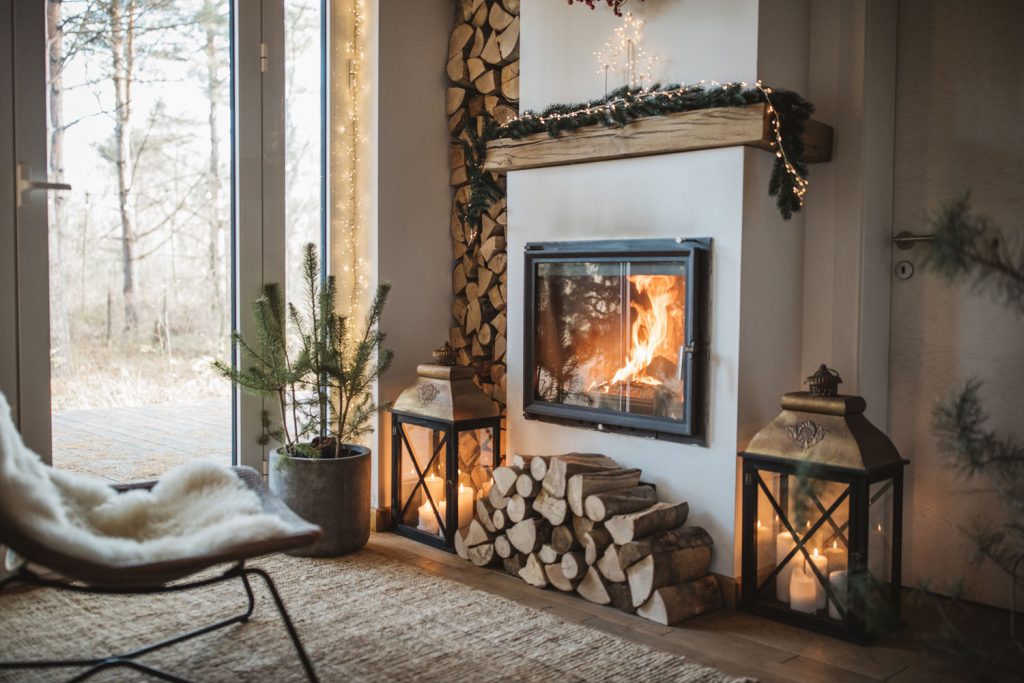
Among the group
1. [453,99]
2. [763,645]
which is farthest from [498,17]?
[763,645]

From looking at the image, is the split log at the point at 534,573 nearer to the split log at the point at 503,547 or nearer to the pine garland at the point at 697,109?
the split log at the point at 503,547

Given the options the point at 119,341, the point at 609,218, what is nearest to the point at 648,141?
the point at 609,218

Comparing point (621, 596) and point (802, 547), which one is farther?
point (621, 596)

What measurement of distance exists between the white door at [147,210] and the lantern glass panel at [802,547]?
6.17ft

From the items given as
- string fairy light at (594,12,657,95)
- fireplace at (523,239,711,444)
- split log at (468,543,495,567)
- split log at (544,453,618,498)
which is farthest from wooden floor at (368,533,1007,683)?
string fairy light at (594,12,657,95)

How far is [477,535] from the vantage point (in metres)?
3.19

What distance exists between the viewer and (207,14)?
10.9 ft

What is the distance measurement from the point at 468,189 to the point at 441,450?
3.67ft

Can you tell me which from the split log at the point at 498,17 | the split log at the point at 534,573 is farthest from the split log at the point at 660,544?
the split log at the point at 498,17

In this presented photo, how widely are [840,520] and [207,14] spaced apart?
2.72m

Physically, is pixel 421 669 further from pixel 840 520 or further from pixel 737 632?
pixel 840 520

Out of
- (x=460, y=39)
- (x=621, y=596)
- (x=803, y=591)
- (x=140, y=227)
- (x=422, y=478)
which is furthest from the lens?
(x=460, y=39)

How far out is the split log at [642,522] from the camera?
8.89ft

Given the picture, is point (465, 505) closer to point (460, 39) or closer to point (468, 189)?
point (468, 189)
